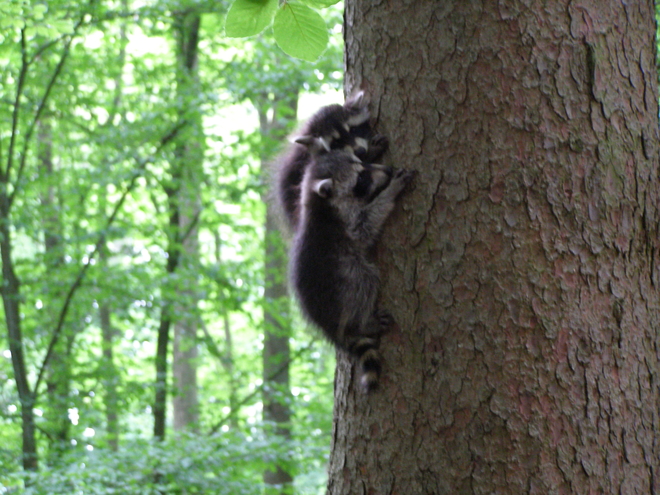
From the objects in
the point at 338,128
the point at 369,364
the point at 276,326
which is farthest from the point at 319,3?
the point at 276,326

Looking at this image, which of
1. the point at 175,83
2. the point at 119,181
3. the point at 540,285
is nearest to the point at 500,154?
the point at 540,285

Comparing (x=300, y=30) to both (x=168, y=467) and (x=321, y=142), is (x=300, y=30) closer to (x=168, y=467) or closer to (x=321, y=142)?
(x=321, y=142)

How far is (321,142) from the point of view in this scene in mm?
2701

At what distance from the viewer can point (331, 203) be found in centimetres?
225

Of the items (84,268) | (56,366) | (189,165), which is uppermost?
(189,165)

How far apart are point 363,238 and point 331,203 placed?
1.49 feet

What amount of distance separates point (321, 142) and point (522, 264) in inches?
56.2

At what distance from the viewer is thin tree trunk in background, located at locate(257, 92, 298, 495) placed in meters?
6.55

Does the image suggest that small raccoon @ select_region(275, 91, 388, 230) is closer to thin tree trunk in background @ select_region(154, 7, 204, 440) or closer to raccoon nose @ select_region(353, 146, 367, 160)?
raccoon nose @ select_region(353, 146, 367, 160)

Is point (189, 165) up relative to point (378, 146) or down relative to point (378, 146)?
up

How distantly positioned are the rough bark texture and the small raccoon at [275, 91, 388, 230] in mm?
255

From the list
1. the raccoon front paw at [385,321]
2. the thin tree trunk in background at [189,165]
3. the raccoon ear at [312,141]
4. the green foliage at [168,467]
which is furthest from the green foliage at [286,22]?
the thin tree trunk in background at [189,165]

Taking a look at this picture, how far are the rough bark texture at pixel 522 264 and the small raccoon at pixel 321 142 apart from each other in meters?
0.26

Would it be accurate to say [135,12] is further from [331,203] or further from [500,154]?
[500,154]
